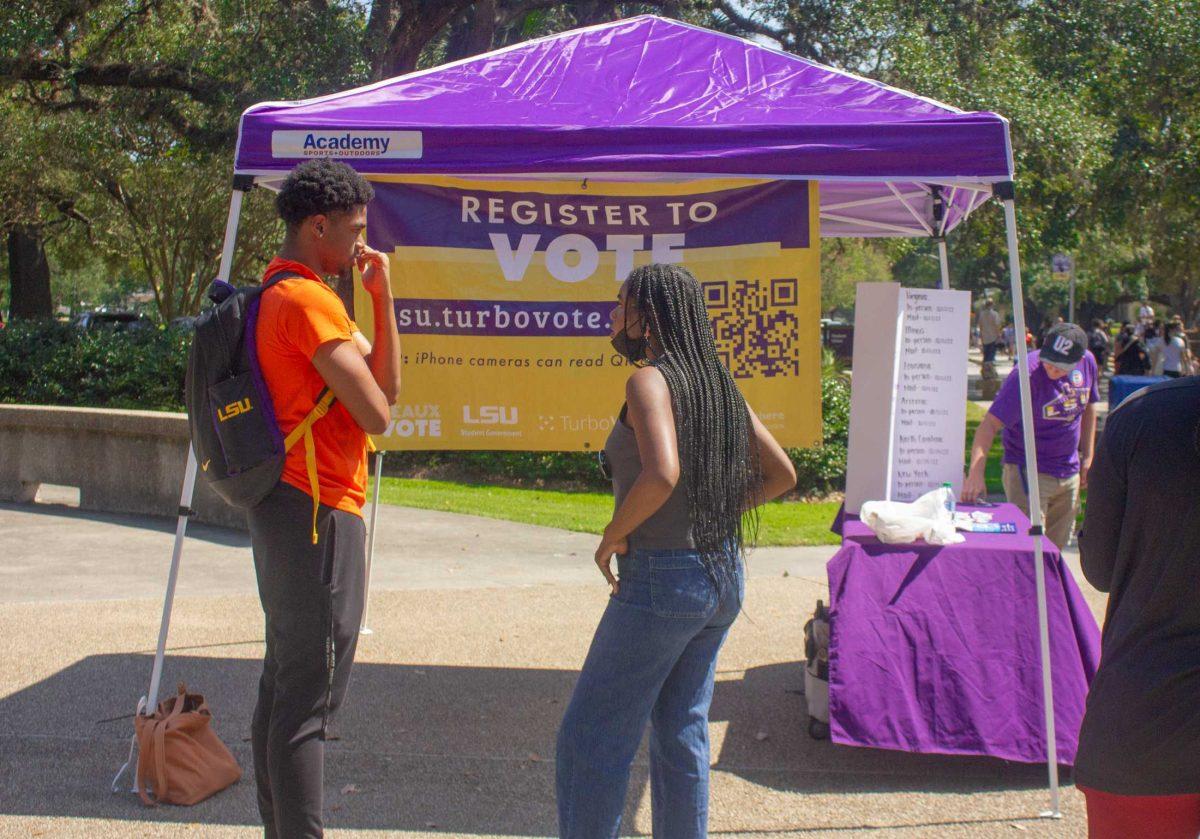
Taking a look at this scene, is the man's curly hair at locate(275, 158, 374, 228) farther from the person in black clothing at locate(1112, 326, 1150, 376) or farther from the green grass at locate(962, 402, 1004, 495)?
the person in black clothing at locate(1112, 326, 1150, 376)

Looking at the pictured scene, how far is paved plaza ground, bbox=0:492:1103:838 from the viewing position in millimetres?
4199

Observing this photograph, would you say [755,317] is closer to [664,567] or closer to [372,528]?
[372,528]

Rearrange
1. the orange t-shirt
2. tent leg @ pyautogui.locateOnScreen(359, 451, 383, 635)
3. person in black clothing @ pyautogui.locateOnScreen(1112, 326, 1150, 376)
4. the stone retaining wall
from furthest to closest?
person in black clothing @ pyautogui.locateOnScreen(1112, 326, 1150, 376) → the stone retaining wall → tent leg @ pyautogui.locateOnScreen(359, 451, 383, 635) → the orange t-shirt

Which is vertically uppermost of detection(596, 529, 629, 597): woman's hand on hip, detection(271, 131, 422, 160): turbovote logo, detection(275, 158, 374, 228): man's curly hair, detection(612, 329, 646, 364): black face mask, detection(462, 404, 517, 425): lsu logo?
detection(271, 131, 422, 160): turbovote logo

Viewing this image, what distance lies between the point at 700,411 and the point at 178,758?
7.77 ft

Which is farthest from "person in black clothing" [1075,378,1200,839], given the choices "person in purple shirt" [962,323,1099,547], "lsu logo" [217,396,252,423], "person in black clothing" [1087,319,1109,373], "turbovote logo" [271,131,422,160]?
"person in black clothing" [1087,319,1109,373]

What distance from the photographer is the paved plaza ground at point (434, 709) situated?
4.20 meters

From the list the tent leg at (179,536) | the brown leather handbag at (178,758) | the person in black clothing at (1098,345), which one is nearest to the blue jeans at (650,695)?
the brown leather handbag at (178,758)

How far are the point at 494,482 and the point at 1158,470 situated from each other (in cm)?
1044

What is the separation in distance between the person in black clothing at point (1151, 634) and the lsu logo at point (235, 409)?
2124mm

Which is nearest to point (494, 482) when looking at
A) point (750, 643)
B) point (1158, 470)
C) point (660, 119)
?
point (750, 643)

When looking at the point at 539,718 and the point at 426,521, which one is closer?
the point at 539,718

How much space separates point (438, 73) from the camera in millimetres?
5348

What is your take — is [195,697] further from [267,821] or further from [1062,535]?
[1062,535]
